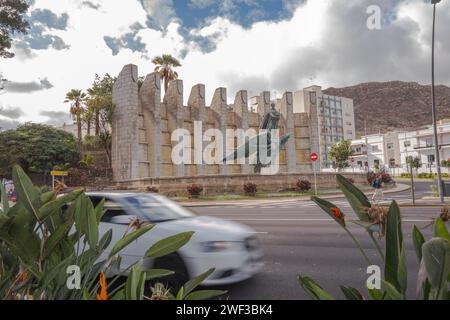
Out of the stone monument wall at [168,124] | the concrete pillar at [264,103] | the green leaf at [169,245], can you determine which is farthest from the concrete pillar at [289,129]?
the green leaf at [169,245]

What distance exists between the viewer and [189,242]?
4805 mm

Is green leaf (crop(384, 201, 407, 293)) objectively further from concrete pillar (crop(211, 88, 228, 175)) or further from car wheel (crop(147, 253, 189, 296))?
concrete pillar (crop(211, 88, 228, 175))

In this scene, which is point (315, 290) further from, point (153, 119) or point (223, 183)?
point (153, 119)

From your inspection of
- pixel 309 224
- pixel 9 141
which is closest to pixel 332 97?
pixel 9 141

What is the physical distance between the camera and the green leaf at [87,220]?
1.55m

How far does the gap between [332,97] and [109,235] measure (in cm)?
11708

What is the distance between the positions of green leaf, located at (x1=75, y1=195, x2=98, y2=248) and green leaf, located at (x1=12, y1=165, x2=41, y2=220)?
0.58ft

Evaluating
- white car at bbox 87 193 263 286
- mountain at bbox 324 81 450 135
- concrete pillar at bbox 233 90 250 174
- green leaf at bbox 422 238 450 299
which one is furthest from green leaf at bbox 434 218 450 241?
mountain at bbox 324 81 450 135

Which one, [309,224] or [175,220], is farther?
[309,224]

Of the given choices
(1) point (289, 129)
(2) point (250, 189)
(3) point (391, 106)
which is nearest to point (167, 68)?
(1) point (289, 129)

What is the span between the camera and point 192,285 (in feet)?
5.01

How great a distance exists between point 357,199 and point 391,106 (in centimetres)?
12160
